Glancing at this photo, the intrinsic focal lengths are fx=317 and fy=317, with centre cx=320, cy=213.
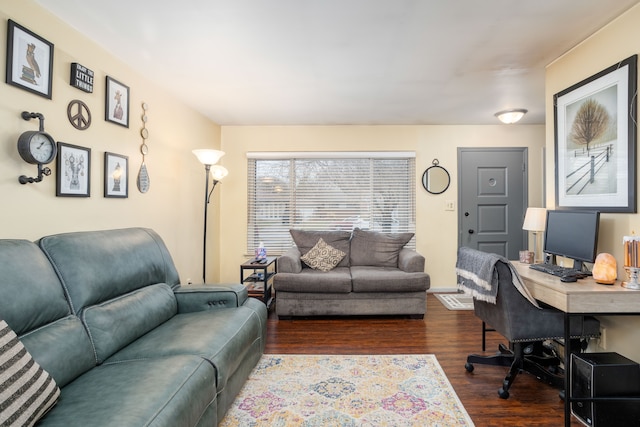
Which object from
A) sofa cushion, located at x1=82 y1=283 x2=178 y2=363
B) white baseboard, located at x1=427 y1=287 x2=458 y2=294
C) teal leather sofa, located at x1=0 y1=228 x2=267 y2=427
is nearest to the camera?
teal leather sofa, located at x1=0 y1=228 x2=267 y2=427

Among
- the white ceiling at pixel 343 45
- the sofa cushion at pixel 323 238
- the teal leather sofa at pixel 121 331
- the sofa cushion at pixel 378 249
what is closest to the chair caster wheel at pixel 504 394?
the teal leather sofa at pixel 121 331

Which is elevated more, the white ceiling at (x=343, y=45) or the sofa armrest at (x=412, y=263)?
the white ceiling at (x=343, y=45)

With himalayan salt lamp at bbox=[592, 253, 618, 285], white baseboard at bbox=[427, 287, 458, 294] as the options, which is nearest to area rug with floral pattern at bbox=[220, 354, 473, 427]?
himalayan salt lamp at bbox=[592, 253, 618, 285]

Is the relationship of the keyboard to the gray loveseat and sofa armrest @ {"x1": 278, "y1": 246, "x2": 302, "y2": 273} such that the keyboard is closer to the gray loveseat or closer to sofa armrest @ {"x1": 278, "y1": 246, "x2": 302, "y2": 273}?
the gray loveseat

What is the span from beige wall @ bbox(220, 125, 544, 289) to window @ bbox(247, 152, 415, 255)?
13 cm

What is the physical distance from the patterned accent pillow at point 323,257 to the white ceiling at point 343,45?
177 cm

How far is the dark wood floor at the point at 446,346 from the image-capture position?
6.47 ft

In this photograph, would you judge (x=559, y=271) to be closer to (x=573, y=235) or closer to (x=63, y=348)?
(x=573, y=235)

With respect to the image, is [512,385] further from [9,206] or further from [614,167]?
[9,206]

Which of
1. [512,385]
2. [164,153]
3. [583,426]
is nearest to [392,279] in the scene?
[512,385]

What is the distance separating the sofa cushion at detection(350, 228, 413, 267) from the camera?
4148 mm

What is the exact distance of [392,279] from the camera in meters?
3.53

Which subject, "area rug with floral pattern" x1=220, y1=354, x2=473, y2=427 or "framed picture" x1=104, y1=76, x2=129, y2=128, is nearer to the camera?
"area rug with floral pattern" x1=220, y1=354, x2=473, y2=427

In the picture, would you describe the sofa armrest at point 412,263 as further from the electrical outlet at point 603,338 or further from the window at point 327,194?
the electrical outlet at point 603,338
